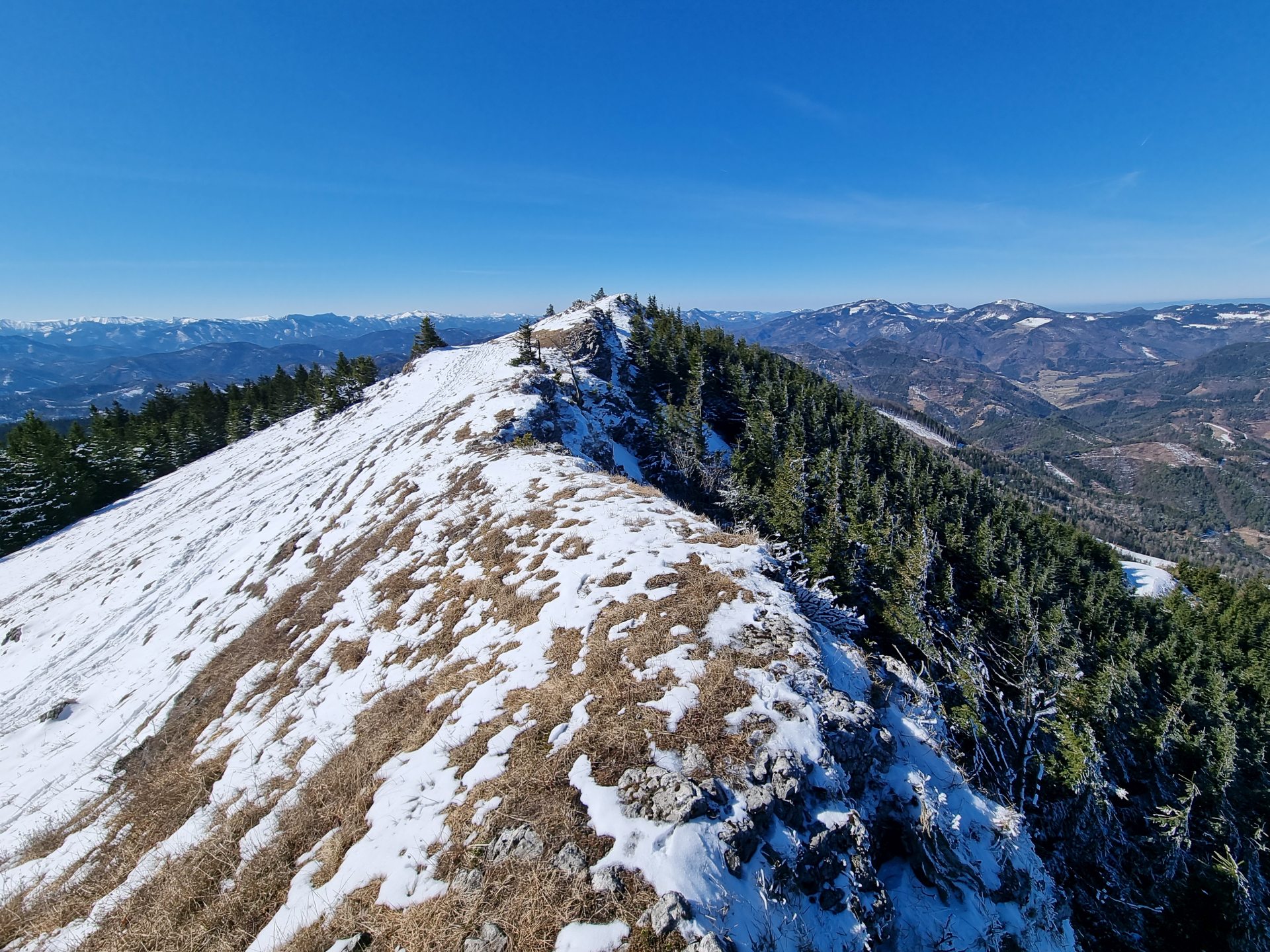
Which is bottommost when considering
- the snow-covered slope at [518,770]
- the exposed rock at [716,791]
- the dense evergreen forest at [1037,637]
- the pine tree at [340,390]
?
the dense evergreen forest at [1037,637]

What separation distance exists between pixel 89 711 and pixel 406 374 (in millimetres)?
50758

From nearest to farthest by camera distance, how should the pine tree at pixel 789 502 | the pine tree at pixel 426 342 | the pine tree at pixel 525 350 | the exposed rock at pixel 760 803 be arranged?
the exposed rock at pixel 760 803 → the pine tree at pixel 789 502 → the pine tree at pixel 525 350 → the pine tree at pixel 426 342

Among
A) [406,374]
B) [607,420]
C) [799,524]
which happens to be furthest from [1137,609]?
[406,374]

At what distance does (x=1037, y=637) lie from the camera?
86.3 ft

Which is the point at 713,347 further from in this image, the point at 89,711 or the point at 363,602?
the point at 89,711

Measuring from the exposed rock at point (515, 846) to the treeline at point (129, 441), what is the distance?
6542 cm

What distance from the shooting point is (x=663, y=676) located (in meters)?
8.70

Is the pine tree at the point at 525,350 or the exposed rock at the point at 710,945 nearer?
the exposed rock at the point at 710,945

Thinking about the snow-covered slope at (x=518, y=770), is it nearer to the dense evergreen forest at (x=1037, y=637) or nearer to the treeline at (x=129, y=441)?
the dense evergreen forest at (x=1037, y=637)

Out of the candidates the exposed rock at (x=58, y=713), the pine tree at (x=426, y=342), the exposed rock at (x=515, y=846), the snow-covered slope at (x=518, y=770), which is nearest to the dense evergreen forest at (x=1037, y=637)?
the snow-covered slope at (x=518, y=770)

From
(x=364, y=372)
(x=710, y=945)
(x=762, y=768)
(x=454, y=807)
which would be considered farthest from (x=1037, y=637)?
(x=364, y=372)

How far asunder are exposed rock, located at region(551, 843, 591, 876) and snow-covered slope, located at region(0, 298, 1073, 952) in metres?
0.03

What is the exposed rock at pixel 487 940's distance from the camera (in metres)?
5.17

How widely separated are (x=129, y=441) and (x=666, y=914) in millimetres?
83123
